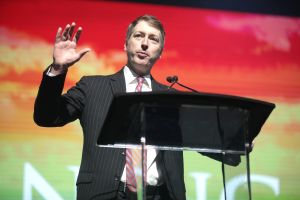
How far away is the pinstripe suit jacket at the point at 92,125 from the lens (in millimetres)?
1946

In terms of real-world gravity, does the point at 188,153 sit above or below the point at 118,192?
above

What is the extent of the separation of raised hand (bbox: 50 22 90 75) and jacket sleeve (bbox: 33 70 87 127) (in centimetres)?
4

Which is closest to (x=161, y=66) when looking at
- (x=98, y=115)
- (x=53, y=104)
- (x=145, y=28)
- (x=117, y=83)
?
(x=145, y=28)

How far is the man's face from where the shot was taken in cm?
243

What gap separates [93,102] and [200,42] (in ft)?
5.55

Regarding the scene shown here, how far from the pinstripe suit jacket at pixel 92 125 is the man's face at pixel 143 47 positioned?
0.46ft

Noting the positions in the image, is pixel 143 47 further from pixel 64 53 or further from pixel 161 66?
pixel 161 66

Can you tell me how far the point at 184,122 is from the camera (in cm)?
173

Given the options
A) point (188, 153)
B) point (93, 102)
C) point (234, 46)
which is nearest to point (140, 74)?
point (93, 102)

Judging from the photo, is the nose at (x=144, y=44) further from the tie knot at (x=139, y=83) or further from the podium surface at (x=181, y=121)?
the podium surface at (x=181, y=121)

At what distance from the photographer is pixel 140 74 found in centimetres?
247

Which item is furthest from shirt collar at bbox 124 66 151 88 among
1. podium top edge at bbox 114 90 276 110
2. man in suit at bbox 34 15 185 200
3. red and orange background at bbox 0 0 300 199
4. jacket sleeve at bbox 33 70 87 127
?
red and orange background at bbox 0 0 300 199

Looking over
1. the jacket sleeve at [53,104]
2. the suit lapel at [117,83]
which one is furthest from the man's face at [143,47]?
the jacket sleeve at [53,104]

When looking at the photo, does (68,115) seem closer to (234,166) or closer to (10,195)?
(234,166)
